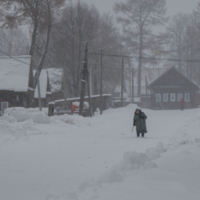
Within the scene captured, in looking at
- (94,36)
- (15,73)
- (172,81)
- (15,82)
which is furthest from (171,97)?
(15,82)

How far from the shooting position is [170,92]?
6078cm

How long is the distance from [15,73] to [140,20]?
23.4m

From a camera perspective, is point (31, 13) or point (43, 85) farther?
point (43, 85)

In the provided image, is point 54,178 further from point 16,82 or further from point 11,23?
point 16,82

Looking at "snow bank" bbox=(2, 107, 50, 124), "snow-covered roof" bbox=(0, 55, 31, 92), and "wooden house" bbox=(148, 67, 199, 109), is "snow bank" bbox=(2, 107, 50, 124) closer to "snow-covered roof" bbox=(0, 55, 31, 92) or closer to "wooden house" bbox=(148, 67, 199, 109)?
"snow-covered roof" bbox=(0, 55, 31, 92)

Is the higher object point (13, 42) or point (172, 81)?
point (13, 42)

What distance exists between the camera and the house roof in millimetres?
59688

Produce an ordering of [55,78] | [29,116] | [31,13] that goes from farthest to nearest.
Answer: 1. [55,78]
2. [31,13]
3. [29,116]

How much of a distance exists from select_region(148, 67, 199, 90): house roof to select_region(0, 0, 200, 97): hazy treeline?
298cm

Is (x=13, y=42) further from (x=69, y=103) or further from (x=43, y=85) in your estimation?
(x=69, y=103)

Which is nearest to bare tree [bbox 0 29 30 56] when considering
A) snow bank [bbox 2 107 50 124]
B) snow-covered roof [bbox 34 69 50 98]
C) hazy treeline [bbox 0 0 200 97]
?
hazy treeline [bbox 0 0 200 97]

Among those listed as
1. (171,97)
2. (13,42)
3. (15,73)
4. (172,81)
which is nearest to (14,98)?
(15,73)

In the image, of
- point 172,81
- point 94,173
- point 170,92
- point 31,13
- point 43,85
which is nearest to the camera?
point 94,173

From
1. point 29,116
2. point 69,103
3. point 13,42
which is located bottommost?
point 29,116
